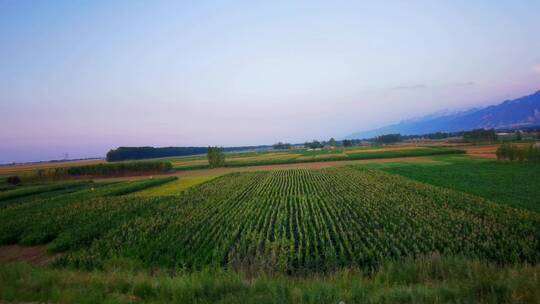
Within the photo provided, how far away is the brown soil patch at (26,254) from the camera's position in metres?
14.3

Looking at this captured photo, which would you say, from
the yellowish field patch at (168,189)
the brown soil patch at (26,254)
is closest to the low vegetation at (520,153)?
the yellowish field patch at (168,189)

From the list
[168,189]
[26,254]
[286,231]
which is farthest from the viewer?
[168,189]

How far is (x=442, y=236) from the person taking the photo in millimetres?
13320

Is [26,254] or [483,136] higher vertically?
[483,136]

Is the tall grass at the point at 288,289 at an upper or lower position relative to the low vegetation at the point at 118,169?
lower

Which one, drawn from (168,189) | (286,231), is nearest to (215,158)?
(168,189)

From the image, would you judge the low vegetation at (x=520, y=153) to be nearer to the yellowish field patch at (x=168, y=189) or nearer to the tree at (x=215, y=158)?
the yellowish field patch at (x=168, y=189)

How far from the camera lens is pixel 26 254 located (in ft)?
50.7

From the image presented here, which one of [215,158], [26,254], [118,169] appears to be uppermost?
[215,158]

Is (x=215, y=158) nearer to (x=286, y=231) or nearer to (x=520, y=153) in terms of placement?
(x=286, y=231)

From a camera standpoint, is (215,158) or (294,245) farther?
(215,158)

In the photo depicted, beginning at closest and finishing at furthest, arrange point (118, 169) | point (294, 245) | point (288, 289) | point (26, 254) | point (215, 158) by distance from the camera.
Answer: point (288, 289) < point (294, 245) < point (26, 254) < point (118, 169) < point (215, 158)

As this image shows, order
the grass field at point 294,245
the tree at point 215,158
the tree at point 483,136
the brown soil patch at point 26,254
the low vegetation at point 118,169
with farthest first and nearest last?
1. the tree at point 483,136
2. the tree at point 215,158
3. the low vegetation at point 118,169
4. the brown soil patch at point 26,254
5. the grass field at point 294,245

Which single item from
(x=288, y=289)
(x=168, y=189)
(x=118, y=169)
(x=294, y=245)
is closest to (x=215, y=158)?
(x=118, y=169)
